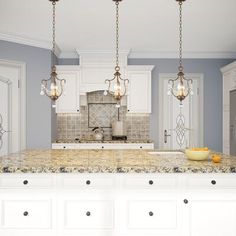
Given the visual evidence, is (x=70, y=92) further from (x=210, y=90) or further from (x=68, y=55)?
(x=210, y=90)

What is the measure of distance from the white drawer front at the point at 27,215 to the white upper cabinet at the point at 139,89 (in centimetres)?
331

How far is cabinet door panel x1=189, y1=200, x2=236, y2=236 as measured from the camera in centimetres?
247

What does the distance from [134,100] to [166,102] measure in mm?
827

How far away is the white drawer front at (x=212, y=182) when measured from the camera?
245 cm

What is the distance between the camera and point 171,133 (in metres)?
6.03

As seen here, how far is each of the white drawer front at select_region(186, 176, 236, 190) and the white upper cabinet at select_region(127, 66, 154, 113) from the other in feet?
10.3

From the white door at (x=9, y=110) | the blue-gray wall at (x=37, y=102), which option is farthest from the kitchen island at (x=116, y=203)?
the blue-gray wall at (x=37, y=102)

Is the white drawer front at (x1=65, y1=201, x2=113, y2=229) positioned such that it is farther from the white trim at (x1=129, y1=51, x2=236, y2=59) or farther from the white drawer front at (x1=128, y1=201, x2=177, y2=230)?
the white trim at (x1=129, y1=51, x2=236, y2=59)

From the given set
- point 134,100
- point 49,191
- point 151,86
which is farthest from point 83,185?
point 151,86

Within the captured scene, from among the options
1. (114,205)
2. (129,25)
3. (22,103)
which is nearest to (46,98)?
(22,103)

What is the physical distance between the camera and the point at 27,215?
2482 millimetres

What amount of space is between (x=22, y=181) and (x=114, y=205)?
780mm

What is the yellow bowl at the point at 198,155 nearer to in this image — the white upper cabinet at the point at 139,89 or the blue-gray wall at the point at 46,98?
→ the white upper cabinet at the point at 139,89

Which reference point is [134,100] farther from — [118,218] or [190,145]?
[118,218]
